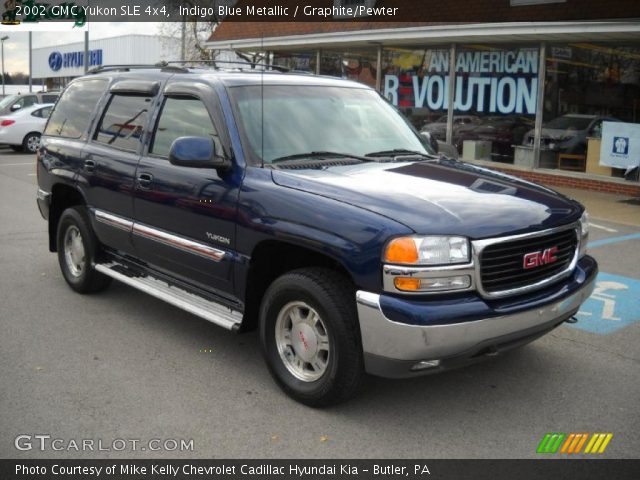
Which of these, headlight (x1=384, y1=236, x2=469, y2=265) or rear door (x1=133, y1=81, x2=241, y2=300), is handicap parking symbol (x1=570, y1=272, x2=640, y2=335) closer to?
headlight (x1=384, y1=236, x2=469, y2=265)

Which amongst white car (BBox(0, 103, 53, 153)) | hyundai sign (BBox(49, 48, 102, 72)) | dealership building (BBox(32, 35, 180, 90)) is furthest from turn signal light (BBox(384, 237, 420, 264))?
hyundai sign (BBox(49, 48, 102, 72))

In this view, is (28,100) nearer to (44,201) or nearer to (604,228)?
(44,201)

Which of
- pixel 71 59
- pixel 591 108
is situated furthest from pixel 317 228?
pixel 71 59

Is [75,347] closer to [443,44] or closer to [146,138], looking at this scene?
[146,138]

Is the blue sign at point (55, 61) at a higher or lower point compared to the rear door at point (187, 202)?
higher

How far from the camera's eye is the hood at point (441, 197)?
12.0 ft

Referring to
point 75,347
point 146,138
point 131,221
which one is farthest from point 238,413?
point 146,138

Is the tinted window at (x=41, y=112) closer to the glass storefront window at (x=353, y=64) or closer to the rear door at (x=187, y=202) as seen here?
the glass storefront window at (x=353, y=64)

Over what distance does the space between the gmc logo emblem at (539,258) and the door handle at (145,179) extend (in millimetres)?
2684

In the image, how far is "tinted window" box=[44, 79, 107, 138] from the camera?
611cm

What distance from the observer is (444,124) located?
16234 millimetres

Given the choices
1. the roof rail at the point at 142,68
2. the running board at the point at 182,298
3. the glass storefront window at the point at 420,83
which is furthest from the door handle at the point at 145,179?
the glass storefront window at the point at 420,83

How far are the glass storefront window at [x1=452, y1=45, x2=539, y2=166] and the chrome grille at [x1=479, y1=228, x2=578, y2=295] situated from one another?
10.9 meters

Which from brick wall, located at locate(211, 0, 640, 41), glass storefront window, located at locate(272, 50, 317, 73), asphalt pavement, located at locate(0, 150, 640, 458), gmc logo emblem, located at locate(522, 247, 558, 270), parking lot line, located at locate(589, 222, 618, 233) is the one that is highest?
brick wall, located at locate(211, 0, 640, 41)
